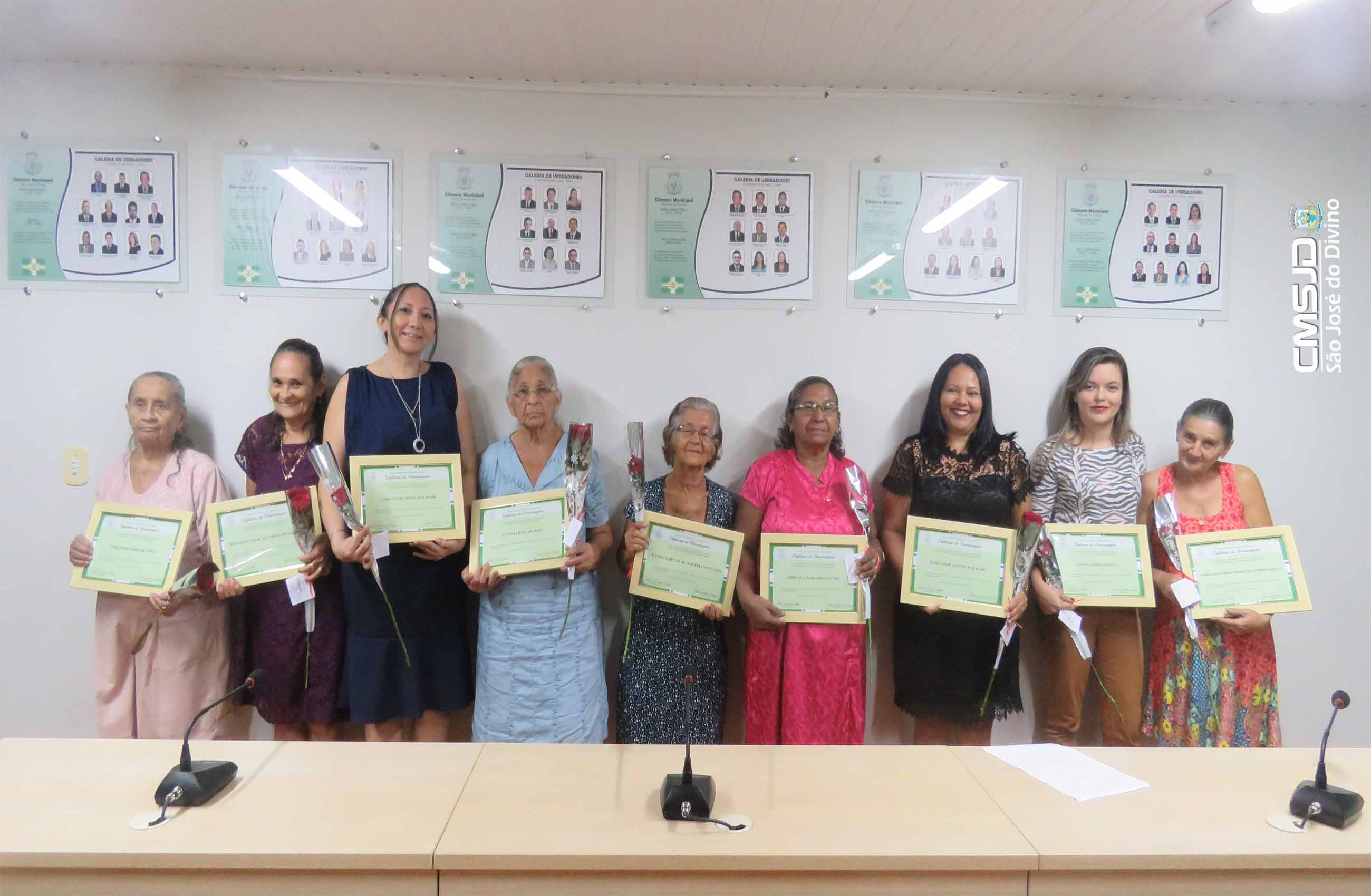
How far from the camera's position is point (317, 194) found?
2.79m

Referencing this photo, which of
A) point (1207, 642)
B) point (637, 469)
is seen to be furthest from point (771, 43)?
point (1207, 642)

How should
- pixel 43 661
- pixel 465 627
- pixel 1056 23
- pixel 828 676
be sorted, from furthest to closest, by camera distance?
1. pixel 43 661
2. pixel 465 627
3. pixel 828 676
4. pixel 1056 23

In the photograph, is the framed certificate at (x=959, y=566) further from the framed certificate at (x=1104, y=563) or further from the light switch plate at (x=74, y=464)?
the light switch plate at (x=74, y=464)

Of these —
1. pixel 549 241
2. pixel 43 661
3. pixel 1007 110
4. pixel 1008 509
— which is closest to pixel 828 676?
pixel 1008 509

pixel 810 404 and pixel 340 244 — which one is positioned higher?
pixel 340 244

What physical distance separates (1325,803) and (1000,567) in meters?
1.02

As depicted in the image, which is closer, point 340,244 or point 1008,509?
point 1008,509

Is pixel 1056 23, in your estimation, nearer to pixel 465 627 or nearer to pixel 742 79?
pixel 742 79

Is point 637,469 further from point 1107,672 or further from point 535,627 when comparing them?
point 1107,672

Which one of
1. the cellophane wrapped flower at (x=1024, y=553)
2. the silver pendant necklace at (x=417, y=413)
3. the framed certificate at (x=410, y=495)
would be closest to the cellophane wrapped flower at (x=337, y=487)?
the framed certificate at (x=410, y=495)

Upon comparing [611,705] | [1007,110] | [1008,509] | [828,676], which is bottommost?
[611,705]

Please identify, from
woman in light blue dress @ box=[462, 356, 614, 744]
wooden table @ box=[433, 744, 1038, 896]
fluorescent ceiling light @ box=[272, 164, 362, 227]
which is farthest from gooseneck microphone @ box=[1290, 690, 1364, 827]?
fluorescent ceiling light @ box=[272, 164, 362, 227]

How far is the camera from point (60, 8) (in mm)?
2383

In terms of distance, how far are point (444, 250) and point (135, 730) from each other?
2128mm
